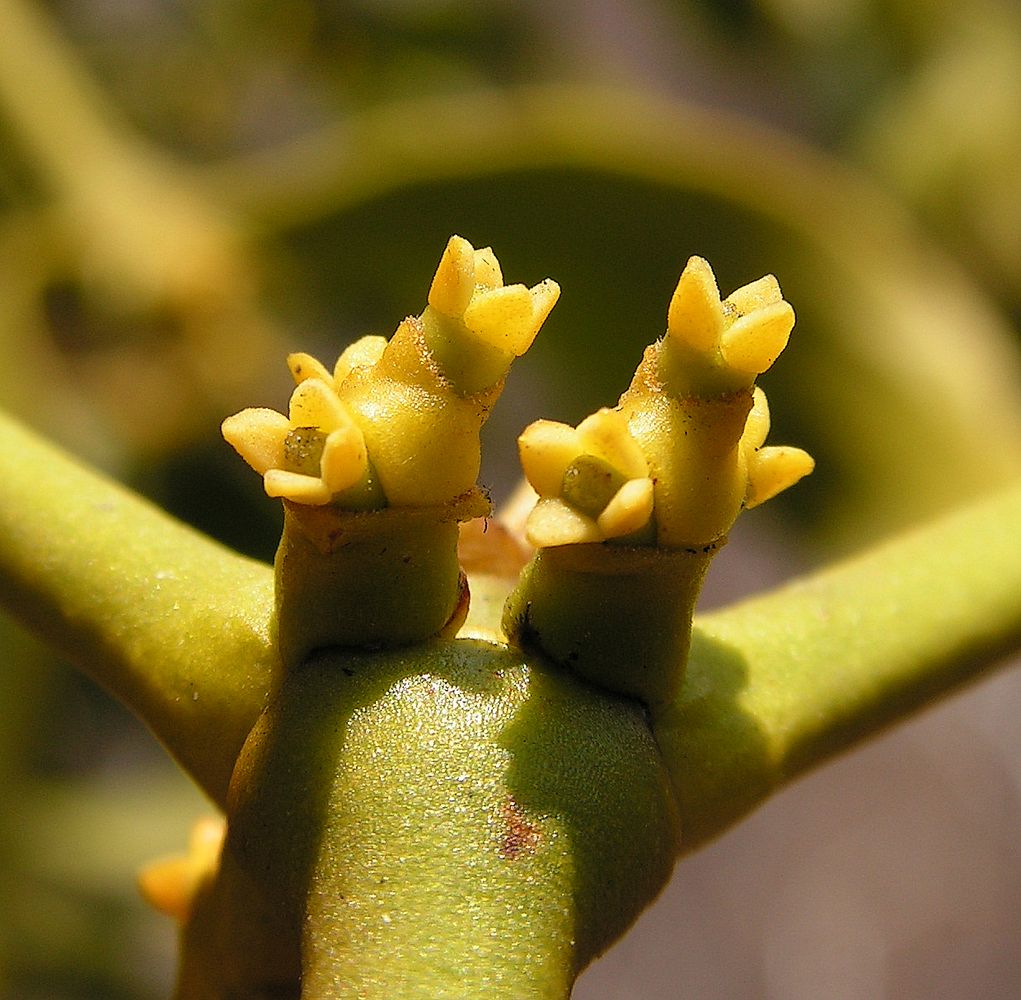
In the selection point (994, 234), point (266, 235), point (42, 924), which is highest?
point (994, 234)

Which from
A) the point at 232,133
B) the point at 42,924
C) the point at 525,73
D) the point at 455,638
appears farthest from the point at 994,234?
the point at 455,638

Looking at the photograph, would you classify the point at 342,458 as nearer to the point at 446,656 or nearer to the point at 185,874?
the point at 446,656

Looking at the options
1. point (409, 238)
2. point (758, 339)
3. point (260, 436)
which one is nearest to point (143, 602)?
point (260, 436)

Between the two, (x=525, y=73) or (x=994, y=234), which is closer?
(x=994, y=234)

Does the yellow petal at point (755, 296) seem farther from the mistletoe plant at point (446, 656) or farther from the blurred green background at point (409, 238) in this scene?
the blurred green background at point (409, 238)

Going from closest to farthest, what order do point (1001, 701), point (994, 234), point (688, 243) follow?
point (688, 243)
point (994, 234)
point (1001, 701)

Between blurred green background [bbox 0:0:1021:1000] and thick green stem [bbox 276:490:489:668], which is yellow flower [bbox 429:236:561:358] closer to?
thick green stem [bbox 276:490:489:668]

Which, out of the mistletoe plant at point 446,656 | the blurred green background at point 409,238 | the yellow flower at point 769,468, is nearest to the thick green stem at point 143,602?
the mistletoe plant at point 446,656

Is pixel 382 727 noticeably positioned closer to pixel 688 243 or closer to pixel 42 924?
pixel 688 243
